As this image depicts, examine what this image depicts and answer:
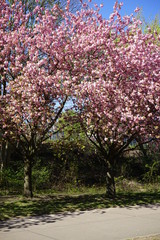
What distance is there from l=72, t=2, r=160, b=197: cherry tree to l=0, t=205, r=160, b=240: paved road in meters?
3.31

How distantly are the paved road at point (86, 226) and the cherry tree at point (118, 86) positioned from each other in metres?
3.31

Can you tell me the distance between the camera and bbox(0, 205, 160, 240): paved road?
7656mm

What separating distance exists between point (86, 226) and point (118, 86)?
6.31 metres

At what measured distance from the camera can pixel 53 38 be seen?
45.3 ft

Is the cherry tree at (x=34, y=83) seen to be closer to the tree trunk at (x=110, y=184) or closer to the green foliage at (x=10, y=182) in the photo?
the green foliage at (x=10, y=182)

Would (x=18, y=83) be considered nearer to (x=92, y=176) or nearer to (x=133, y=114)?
(x=133, y=114)

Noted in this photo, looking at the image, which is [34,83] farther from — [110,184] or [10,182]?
[10,182]

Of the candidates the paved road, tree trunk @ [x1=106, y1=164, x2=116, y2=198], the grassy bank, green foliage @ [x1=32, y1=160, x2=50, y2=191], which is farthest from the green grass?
green foliage @ [x1=32, y1=160, x2=50, y2=191]

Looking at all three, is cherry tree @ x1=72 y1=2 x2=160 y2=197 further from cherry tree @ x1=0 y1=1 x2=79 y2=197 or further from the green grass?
the green grass

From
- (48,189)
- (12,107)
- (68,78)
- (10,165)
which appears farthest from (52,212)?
(10,165)

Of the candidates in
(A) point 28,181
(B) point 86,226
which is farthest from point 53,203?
(B) point 86,226

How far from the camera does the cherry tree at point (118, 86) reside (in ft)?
41.4

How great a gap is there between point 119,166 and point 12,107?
1067 cm

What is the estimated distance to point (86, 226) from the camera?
28.6ft
